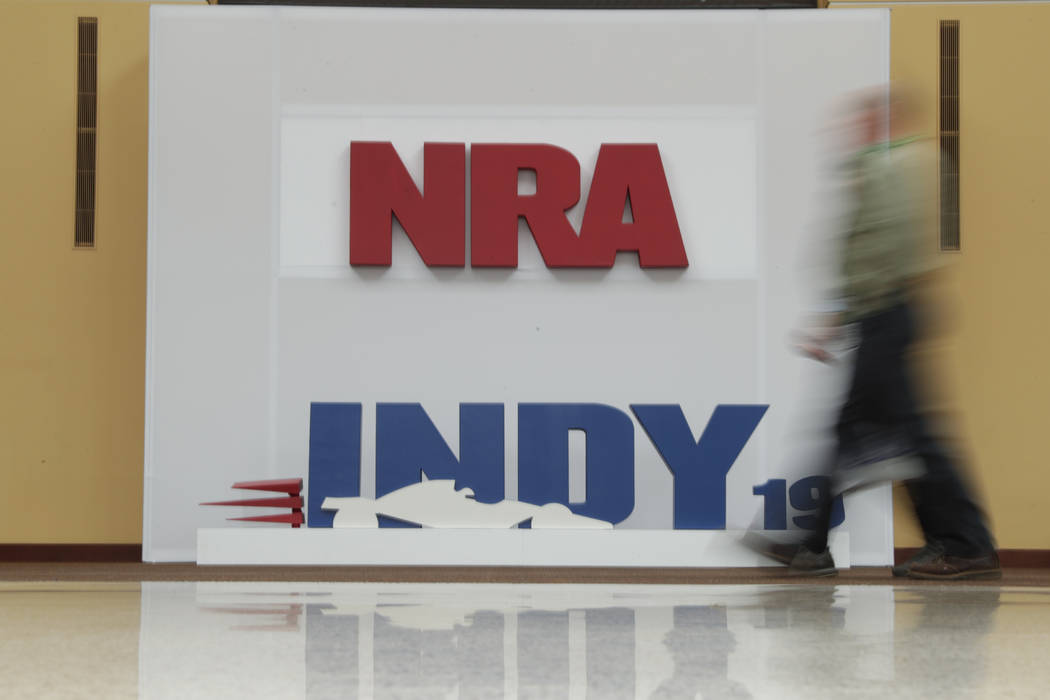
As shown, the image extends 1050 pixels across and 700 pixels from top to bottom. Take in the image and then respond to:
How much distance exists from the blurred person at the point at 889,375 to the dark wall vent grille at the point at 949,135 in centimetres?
235

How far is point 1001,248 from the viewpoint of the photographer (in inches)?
185

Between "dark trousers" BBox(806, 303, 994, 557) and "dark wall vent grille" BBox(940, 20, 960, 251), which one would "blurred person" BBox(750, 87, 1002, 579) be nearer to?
"dark trousers" BBox(806, 303, 994, 557)

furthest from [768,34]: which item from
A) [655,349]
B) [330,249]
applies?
[330,249]

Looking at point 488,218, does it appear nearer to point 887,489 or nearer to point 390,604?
point 887,489

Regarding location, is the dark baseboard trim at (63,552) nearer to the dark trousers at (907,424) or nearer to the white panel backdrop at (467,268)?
the white panel backdrop at (467,268)

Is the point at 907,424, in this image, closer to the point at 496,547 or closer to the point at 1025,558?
the point at 496,547

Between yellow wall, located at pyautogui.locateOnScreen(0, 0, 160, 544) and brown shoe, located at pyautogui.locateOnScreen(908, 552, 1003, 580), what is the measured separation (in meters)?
3.62

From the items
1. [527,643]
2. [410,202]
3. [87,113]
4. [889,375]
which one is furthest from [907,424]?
[87,113]

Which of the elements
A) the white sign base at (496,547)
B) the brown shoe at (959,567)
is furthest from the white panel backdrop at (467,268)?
the brown shoe at (959,567)

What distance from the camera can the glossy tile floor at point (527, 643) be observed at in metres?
1.30

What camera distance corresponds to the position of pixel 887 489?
424cm

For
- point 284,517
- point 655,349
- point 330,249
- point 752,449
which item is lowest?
point 284,517

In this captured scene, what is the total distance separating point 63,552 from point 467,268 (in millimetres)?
2354

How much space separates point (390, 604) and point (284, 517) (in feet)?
6.72
